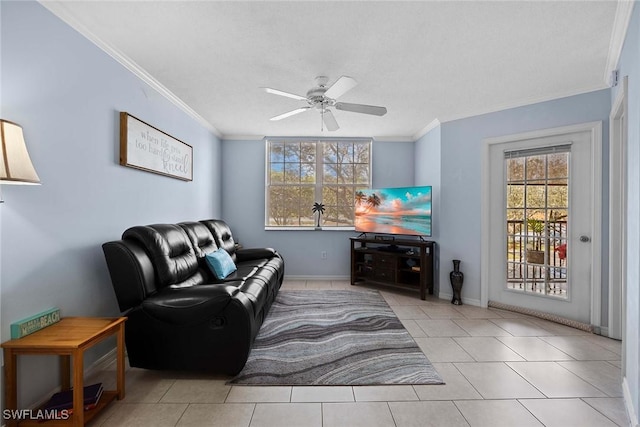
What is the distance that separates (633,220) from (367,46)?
79.3 inches

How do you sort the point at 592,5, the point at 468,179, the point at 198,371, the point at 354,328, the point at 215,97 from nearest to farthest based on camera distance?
the point at 592,5, the point at 198,371, the point at 354,328, the point at 215,97, the point at 468,179

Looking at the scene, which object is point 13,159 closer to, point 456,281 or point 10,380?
point 10,380

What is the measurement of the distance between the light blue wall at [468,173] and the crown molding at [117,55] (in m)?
3.30

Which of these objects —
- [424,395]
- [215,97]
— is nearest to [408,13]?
[215,97]

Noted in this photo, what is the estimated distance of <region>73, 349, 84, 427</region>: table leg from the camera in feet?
4.90

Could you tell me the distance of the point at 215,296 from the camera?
2025 millimetres

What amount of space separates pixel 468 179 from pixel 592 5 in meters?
2.16

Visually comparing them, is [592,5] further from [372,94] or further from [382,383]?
[382,383]

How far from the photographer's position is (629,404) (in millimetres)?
1775

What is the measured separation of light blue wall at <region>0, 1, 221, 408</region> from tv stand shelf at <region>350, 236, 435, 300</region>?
10.1 ft

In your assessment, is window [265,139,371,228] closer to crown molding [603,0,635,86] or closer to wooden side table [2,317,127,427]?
crown molding [603,0,635,86]

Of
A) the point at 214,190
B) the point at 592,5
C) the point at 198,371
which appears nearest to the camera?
the point at 592,5

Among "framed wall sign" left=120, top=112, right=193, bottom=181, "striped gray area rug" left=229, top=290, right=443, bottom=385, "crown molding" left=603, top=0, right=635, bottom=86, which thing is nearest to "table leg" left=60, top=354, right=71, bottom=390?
"striped gray area rug" left=229, top=290, right=443, bottom=385

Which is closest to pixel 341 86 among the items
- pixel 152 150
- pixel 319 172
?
pixel 152 150
